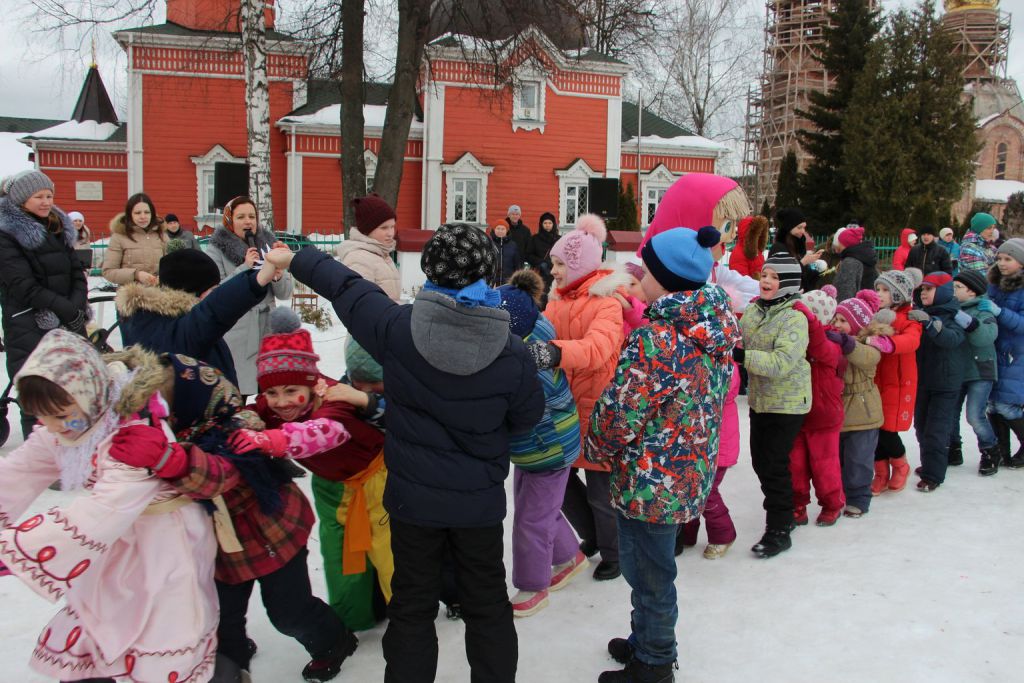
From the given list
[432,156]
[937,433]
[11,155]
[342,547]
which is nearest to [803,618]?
[342,547]

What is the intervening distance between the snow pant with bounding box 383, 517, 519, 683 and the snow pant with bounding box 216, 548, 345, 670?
1.12ft

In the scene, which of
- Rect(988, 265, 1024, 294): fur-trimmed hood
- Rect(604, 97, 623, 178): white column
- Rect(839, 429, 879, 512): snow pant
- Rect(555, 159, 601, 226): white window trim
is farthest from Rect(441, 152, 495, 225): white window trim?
Rect(839, 429, 879, 512): snow pant

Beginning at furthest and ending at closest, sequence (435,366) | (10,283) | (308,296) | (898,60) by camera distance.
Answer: (898,60), (308,296), (10,283), (435,366)

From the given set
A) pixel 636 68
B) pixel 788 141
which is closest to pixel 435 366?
pixel 636 68

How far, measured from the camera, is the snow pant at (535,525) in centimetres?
344

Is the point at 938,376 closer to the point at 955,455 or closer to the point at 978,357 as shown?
the point at 978,357

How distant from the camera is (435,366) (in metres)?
2.39

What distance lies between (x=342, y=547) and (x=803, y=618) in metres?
2.07

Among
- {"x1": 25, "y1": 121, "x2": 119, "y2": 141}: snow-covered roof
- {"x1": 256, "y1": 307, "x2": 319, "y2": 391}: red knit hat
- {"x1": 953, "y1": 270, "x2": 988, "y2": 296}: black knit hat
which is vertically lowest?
{"x1": 256, "y1": 307, "x2": 319, "y2": 391}: red knit hat

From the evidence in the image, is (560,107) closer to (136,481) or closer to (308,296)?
(308,296)

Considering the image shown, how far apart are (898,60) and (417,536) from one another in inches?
977

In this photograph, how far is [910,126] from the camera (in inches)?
875

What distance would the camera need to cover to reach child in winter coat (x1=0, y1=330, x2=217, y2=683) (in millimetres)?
2115

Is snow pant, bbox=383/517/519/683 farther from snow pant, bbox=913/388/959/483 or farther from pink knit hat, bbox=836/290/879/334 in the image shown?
snow pant, bbox=913/388/959/483
